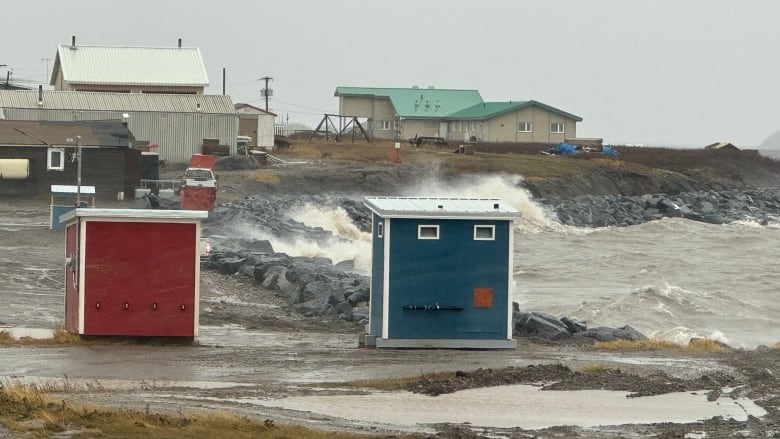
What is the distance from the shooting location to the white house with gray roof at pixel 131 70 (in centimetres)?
8394

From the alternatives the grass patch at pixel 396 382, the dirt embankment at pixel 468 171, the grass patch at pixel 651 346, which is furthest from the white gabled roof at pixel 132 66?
the grass patch at pixel 396 382

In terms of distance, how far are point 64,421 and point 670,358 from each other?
11.8 meters

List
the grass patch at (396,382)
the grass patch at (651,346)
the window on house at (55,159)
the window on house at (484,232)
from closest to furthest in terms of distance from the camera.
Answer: the grass patch at (396,382) → the window on house at (484,232) → the grass patch at (651,346) → the window on house at (55,159)

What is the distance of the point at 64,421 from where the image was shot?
13500mm

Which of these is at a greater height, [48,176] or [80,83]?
[80,83]

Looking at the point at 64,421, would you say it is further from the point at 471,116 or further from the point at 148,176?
the point at 471,116

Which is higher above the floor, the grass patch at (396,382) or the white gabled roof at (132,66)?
the white gabled roof at (132,66)

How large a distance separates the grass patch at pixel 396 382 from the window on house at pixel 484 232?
3784 millimetres

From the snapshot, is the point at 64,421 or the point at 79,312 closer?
the point at 64,421

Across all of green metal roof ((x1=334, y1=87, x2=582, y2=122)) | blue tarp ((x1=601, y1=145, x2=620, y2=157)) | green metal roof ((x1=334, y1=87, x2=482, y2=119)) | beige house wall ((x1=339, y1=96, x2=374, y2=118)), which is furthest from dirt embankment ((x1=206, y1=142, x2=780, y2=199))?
beige house wall ((x1=339, y1=96, x2=374, y2=118))

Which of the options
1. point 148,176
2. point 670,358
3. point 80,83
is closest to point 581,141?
point 80,83

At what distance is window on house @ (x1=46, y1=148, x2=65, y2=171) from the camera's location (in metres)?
55.4

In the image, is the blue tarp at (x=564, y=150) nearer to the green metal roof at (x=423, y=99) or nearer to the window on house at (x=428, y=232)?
the green metal roof at (x=423, y=99)

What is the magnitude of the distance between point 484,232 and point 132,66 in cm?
6585
